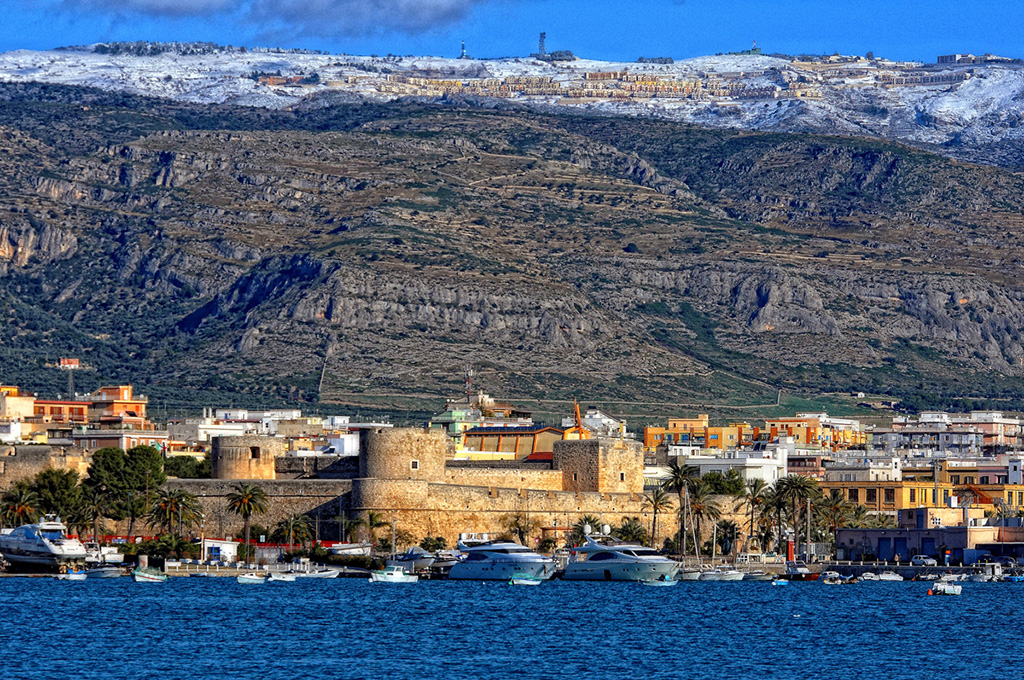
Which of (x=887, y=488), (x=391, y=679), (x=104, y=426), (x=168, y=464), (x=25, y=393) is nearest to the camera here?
(x=391, y=679)

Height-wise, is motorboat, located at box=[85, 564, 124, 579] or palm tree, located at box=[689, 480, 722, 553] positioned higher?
palm tree, located at box=[689, 480, 722, 553]

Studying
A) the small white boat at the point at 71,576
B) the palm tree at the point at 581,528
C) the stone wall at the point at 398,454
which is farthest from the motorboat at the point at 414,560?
the small white boat at the point at 71,576

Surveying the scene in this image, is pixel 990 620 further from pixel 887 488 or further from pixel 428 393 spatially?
pixel 428 393

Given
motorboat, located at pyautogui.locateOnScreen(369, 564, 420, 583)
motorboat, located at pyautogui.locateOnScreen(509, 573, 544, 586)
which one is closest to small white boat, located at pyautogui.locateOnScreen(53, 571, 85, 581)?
motorboat, located at pyautogui.locateOnScreen(369, 564, 420, 583)

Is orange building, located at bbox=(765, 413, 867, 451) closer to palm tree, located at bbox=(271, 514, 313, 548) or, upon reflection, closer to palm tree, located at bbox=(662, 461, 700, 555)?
palm tree, located at bbox=(662, 461, 700, 555)

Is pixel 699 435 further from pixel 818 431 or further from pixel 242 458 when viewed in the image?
pixel 242 458

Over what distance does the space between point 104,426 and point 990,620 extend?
70289 mm

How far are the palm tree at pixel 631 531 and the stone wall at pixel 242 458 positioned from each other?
16.9m

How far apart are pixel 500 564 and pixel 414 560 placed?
4497 millimetres

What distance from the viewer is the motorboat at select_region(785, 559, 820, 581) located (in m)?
99.6

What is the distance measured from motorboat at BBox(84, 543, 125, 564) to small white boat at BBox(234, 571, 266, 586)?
6.03 meters

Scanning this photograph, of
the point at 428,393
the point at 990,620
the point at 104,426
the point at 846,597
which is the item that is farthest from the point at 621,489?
the point at 428,393

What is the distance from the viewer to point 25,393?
189 m

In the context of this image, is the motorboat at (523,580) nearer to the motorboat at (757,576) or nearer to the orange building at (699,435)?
the motorboat at (757,576)
